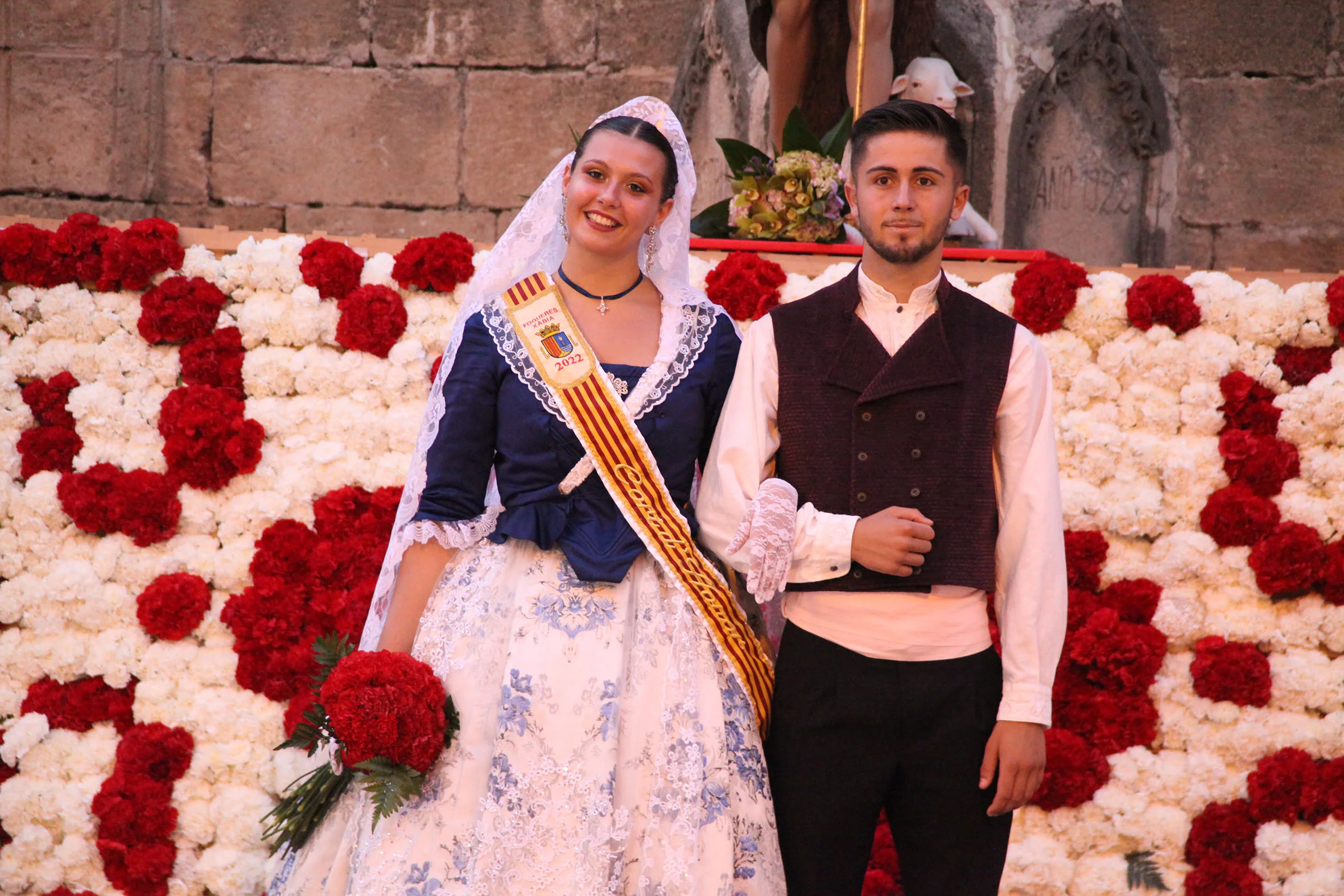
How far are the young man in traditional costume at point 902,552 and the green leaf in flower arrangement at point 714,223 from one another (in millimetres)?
1599

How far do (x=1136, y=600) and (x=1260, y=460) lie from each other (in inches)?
16.4

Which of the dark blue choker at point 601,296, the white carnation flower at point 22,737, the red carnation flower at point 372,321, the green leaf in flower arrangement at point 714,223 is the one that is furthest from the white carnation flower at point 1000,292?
the white carnation flower at point 22,737

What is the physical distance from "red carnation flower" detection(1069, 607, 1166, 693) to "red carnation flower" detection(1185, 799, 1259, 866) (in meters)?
0.30

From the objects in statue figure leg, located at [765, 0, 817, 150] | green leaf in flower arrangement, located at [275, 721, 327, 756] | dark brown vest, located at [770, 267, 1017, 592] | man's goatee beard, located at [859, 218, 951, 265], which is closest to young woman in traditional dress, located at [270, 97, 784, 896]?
green leaf in flower arrangement, located at [275, 721, 327, 756]

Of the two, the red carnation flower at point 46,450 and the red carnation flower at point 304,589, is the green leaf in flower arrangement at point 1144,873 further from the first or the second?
the red carnation flower at point 46,450

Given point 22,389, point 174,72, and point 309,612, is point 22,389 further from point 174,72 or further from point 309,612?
point 174,72

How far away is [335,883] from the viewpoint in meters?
1.99

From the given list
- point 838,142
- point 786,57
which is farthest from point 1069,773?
point 786,57

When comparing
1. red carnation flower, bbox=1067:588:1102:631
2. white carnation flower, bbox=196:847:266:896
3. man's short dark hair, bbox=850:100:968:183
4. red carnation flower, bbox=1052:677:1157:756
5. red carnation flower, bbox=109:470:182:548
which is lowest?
white carnation flower, bbox=196:847:266:896

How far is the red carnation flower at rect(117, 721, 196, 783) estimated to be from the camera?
2.89 m

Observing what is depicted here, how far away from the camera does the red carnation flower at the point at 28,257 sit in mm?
3098

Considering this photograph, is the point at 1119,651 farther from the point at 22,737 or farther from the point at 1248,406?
the point at 22,737

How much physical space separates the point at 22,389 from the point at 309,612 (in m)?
0.93

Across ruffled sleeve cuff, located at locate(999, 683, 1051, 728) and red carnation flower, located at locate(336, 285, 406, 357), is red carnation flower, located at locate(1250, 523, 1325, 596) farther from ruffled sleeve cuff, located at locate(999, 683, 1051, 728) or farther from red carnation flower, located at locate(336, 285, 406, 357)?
red carnation flower, located at locate(336, 285, 406, 357)
